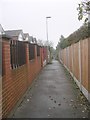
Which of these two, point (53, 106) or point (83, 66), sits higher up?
point (83, 66)

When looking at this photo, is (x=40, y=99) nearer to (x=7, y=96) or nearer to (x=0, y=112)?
(x=7, y=96)

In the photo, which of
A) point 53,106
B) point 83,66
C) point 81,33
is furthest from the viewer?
point 81,33

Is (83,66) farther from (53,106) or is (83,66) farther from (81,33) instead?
(81,33)

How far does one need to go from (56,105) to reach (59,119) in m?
1.76

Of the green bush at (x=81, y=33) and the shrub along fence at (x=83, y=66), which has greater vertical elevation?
the green bush at (x=81, y=33)

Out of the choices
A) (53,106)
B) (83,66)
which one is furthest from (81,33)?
(53,106)

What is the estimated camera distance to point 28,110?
8.11 metres

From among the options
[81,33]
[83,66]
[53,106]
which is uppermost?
[81,33]

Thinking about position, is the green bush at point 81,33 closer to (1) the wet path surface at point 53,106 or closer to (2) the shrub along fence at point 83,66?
(2) the shrub along fence at point 83,66

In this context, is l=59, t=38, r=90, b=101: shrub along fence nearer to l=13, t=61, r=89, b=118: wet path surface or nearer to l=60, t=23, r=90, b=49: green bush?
l=13, t=61, r=89, b=118: wet path surface

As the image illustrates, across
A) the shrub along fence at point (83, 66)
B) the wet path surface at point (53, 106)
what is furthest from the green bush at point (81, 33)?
the wet path surface at point (53, 106)

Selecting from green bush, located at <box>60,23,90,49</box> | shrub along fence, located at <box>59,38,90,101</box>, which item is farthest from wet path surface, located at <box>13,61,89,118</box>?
green bush, located at <box>60,23,90,49</box>

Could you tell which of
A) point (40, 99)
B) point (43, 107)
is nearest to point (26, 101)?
point (40, 99)

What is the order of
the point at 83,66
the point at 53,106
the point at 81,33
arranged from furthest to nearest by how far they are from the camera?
the point at 81,33 → the point at 83,66 → the point at 53,106
